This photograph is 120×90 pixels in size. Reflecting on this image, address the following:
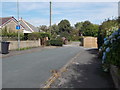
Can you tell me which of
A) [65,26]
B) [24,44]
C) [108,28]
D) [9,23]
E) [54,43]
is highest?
[65,26]

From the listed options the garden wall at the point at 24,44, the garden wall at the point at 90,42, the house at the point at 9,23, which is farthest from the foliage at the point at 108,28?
the house at the point at 9,23

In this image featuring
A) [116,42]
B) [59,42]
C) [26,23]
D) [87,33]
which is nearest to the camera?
[116,42]

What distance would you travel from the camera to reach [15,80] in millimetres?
6348

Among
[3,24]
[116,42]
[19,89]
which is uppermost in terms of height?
[3,24]

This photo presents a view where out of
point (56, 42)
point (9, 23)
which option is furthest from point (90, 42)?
point (9, 23)

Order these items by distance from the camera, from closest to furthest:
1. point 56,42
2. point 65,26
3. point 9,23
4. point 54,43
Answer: point 56,42 < point 54,43 < point 9,23 < point 65,26

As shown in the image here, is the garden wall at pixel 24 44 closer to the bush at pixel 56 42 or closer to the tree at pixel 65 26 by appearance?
the bush at pixel 56 42

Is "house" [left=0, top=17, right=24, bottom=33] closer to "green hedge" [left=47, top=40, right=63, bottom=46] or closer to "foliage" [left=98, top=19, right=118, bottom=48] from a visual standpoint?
"green hedge" [left=47, top=40, right=63, bottom=46]

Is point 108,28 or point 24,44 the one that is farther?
point 24,44

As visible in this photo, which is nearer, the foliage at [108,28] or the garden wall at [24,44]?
the foliage at [108,28]

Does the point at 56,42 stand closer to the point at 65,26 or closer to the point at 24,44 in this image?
the point at 24,44

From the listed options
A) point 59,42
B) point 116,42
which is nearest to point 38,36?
point 59,42

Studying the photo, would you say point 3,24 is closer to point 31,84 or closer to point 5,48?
point 5,48

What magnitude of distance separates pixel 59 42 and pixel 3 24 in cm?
1168
